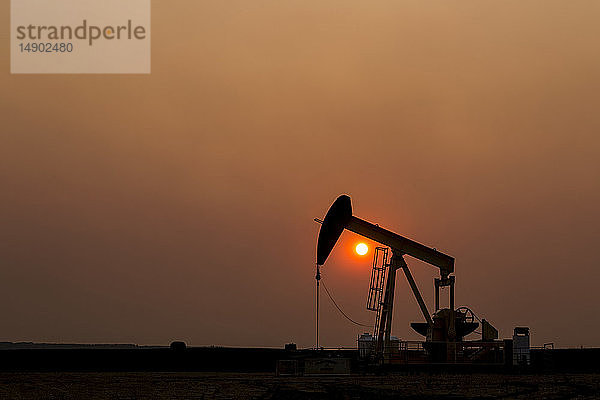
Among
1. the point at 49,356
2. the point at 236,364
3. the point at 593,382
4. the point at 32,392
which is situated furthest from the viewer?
the point at 49,356

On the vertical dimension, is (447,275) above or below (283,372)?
above

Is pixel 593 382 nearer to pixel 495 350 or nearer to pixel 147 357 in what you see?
pixel 495 350

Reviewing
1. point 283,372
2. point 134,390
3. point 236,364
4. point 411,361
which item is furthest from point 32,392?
point 236,364

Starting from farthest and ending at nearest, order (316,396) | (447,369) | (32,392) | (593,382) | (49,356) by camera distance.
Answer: (49,356), (447,369), (593,382), (32,392), (316,396)

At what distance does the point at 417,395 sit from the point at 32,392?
35.2 ft

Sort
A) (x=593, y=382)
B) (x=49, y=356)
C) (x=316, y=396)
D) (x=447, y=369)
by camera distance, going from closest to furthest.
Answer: (x=316, y=396)
(x=593, y=382)
(x=447, y=369)
(x=49, y=356)

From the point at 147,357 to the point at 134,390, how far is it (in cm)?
2472

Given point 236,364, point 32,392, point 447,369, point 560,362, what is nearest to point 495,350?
point 447,369

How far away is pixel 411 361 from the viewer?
35938 millimetres

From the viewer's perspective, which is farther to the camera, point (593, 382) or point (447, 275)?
point (447, 275)

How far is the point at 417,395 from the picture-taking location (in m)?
22.6

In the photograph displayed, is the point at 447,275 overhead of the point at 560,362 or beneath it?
overhead

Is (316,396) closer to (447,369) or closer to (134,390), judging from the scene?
(134,390)

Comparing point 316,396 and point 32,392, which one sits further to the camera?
point 32,392
